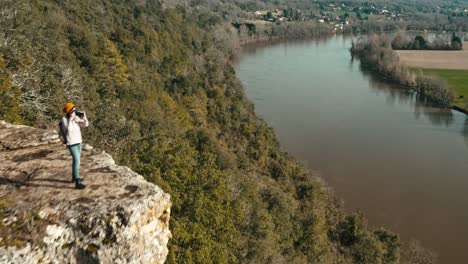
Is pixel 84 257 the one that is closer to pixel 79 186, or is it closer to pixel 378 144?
pixel 79 186

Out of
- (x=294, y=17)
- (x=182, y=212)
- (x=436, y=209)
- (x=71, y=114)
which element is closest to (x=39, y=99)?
(x=182, y=212)

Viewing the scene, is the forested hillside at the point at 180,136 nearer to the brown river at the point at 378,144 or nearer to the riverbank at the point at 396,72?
the brown river at the point at 378,144

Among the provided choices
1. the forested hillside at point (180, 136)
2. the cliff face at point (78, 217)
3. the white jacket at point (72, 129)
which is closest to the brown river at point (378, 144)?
the forested hillside at point (180, 136)

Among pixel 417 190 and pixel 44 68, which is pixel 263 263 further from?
pixel 417 190

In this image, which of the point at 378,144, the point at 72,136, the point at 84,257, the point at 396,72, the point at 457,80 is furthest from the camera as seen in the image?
the point at 457,80

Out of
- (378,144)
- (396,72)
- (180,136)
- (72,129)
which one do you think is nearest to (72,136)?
(72,129)

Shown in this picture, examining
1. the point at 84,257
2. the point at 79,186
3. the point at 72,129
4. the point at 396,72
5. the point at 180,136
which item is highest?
the point at 72,129
